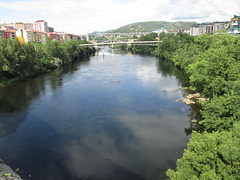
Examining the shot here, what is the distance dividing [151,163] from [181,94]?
412 inches

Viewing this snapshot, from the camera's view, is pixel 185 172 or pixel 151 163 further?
pixel 151 163

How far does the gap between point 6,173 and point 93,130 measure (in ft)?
16.5

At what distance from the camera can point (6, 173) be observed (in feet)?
26.8

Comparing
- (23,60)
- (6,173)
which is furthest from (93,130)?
(23,60)

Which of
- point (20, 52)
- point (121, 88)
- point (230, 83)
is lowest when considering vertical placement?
point (121, 88)

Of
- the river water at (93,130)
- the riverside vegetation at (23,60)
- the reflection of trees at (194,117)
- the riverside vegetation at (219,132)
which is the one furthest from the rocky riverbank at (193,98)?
the riverside vegetation at (23,60)

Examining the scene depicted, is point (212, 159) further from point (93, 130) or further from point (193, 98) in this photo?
point (193, 98)

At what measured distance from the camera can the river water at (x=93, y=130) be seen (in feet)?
29.7

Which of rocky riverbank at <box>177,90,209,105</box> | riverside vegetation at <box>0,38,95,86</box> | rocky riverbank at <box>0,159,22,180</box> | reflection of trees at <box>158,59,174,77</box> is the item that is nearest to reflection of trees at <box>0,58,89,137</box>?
riverside vegetation at <box>0,38,95,86</box>

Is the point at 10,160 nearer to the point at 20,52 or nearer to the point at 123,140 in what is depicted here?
the point at 123,140

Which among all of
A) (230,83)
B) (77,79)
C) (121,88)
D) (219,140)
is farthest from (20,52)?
(219,140)

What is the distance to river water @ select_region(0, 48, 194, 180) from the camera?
9.06m

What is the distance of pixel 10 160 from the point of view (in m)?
9.49

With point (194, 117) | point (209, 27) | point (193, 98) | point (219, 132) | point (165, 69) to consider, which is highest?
point (209, 27)
